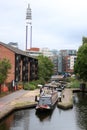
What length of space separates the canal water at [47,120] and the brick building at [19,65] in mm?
30214

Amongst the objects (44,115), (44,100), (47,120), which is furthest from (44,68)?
(47,120)

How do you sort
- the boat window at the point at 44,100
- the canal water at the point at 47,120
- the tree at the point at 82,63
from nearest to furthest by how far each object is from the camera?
the canal water at the point at 47,120, the boat window at the point at 44,100, the tree at the point at 82,63

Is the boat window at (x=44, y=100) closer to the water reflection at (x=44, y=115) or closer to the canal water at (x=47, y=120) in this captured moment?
the water reflection at (x=44, y=115)

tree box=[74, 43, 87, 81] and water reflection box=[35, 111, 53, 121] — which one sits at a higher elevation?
tree box=[74, 43, 87, 81]

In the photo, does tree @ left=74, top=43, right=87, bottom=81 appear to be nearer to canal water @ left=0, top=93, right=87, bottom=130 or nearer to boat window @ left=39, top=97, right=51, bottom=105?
canal water @ left=0, top=93, right=87, bottom=130

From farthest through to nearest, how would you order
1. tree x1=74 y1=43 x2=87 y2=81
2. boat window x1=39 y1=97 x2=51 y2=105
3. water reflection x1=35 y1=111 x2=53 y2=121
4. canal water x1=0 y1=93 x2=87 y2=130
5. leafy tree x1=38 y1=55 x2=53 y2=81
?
leafy tree x1=38 y1=55 x2=53 y2=81 → tree x1=74 y1=43 x2=87 y2=81 → boat window x1=39 y1=97 x2=51 y2=105 → water reflection x1=35 y1=111 x2=53 y2=121 → canal water x1=0 y1=93 x2=87 y2=130

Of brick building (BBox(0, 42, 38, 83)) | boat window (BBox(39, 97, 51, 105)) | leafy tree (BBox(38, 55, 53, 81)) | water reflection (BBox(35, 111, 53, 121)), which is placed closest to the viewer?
water reflection (BBox(35, 111, 53, 121))

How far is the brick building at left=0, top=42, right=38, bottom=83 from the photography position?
327ft

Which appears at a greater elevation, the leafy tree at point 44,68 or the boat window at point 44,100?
the leafy tree at point 44,68

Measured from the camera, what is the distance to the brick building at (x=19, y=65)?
327ft

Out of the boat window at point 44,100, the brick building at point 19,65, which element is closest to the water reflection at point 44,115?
the boat window at point 44,100

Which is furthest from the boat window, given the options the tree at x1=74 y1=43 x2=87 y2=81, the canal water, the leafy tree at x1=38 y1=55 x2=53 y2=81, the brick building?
the leafy tree at x1=38 y1=55 x2=53 y2=81

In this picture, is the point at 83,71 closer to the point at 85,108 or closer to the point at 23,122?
the point at 85,108

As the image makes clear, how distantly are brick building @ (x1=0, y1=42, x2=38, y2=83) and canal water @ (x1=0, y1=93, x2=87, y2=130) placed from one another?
30214mm
